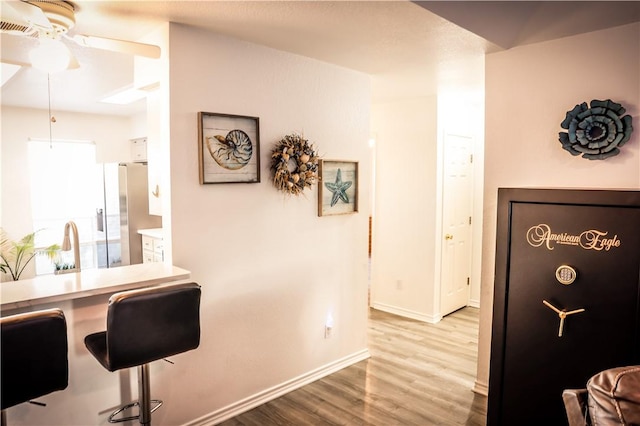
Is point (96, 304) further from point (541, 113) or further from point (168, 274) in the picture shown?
point (541, 113)

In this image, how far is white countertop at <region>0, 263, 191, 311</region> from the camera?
1.87m

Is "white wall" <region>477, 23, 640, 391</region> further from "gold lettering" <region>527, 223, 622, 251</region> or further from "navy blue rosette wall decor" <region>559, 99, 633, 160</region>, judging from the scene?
"gold lettering" <region>527, 223, 622, 251</region>

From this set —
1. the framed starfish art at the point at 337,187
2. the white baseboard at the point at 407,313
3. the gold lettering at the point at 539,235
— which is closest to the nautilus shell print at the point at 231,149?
the framed starfish art at the point at 337,187

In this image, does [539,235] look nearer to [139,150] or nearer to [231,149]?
[231,149]

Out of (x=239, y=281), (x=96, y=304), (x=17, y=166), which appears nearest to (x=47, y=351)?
(x=96, y=304)

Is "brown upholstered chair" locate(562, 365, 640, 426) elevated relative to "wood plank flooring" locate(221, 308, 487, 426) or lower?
elevated

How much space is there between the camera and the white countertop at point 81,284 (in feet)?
6.13

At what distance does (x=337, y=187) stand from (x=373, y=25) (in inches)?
52.9

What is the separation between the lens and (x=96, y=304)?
2.24 m

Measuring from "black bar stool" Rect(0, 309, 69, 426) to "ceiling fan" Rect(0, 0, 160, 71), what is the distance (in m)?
1.09

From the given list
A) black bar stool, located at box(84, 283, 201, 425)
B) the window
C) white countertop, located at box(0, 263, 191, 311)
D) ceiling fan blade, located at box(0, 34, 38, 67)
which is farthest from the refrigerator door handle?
black bar stool, located at box(84, 283, 201, 425)

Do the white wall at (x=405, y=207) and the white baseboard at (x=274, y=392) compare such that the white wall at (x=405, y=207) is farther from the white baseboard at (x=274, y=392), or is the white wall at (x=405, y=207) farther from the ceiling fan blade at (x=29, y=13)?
the ceiling fan blade at (x=29, y=13)

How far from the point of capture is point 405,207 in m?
4.84

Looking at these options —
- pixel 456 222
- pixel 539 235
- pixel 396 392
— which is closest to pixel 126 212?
pixel 396 392
